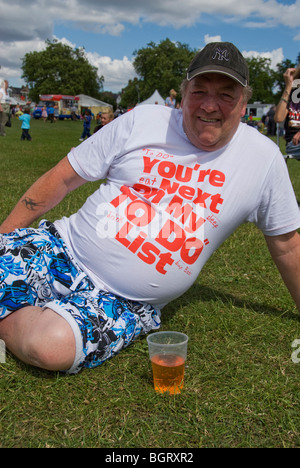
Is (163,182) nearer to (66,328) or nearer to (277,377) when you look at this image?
(66,328)

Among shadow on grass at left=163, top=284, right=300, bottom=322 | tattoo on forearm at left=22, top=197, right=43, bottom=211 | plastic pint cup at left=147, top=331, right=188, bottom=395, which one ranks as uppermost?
tattoo on forearm at left=22, top=197, right=43, bottom=211

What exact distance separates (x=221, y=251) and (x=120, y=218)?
2.35m

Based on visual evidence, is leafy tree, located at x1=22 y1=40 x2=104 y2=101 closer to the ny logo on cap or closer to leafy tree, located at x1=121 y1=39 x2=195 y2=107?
leafy tree, located at x1=121 y1=39 x2=195 y2=107

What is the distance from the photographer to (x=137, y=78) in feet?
282

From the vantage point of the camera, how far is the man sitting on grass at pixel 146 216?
2.21 m

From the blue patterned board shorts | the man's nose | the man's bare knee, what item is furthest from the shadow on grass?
the man's nose

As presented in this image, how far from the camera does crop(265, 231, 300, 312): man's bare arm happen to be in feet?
8.32

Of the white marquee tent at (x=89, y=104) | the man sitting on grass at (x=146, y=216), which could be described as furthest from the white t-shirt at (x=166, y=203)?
the white marquee tent at (x=89, y=104)

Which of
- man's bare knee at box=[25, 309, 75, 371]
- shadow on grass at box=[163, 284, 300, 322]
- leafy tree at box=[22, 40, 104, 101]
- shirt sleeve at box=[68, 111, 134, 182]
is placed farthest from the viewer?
leafy tree at box=[22, 40, 104, 101]

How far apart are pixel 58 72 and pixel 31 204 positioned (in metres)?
83.4

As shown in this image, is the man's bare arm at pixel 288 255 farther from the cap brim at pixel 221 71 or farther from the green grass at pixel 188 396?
the cap brim at pixel 221 71

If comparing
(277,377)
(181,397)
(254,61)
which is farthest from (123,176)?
(254,61)

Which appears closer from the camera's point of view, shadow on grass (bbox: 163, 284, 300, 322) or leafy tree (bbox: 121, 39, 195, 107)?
shadow on grass (bbox: 163, 284, 300, 322)

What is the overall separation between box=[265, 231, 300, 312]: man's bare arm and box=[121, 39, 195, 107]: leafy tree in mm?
79659
